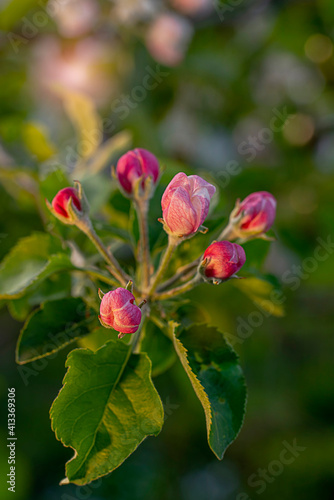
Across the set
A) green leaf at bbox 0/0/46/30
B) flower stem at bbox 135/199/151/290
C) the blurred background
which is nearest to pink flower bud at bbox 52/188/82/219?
flower stem at bbox 135/199/151/290

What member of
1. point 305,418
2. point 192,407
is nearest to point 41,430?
point 192,407

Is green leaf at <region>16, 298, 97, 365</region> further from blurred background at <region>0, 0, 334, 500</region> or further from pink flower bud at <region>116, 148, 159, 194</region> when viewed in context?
blurred background at <region>0, 0, 334, 500</region>

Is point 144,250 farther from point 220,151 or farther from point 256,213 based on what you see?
point 220,151

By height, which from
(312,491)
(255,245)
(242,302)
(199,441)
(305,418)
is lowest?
(199,441)

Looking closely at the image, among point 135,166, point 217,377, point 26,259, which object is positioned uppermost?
point 135,166

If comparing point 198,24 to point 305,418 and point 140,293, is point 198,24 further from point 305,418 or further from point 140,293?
point 305,418

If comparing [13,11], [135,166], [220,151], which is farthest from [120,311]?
[220,151]

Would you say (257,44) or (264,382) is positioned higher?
(257,44)
